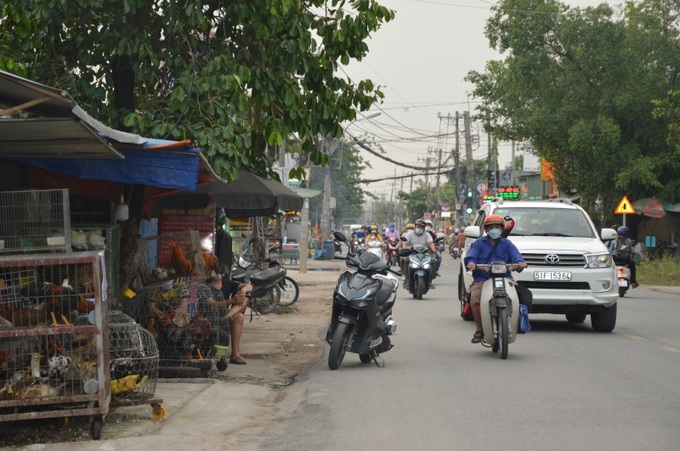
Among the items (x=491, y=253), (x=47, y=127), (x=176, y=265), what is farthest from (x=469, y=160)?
(x=47, y=127)

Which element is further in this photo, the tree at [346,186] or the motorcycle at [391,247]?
the tree at [346,186]

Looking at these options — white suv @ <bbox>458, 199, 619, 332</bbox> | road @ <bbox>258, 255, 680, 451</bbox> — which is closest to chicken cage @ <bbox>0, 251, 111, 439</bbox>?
road @ <bbox>258, 255, 680, 451</bbox>

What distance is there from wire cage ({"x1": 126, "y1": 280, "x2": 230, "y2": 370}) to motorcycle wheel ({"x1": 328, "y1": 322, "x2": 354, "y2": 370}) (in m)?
1.17

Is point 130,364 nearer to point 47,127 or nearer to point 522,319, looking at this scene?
point 47,127

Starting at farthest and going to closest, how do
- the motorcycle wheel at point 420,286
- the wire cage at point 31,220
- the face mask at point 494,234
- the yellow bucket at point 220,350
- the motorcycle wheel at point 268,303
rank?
the motorcycle wheel at point 420,286
the motorcycle wheel at point 268,303
the face mask at point 494,234
the yellow bucket at point 220,350
the wire cage at point 31,220

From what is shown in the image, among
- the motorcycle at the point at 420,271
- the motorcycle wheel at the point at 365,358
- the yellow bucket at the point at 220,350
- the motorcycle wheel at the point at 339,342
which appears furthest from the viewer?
the motorcycle at the point at 420,271

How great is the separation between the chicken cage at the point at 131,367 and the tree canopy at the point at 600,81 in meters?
32.3

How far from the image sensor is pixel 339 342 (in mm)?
11602

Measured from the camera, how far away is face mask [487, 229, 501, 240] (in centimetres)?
1276

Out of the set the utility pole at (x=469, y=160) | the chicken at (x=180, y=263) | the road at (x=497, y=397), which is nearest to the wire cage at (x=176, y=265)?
the chicken at (x=180, y=263)

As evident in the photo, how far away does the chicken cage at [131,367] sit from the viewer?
331 inches

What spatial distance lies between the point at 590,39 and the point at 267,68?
28928mm

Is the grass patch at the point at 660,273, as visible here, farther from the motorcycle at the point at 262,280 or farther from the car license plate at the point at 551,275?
the car license plate at the point at 551,275

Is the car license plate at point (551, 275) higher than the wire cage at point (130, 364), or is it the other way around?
the car license plate at point (551, 275)
